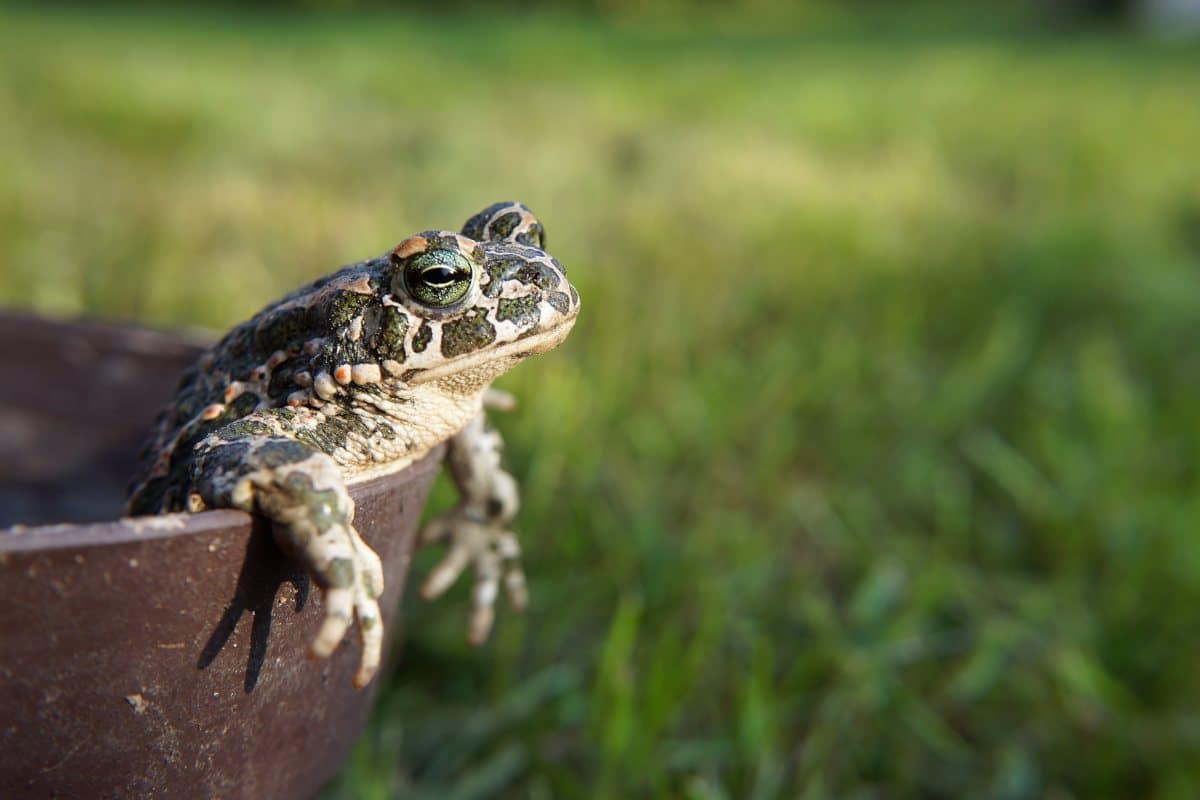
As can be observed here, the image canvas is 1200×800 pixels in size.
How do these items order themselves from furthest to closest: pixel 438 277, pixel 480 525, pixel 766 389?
pixel 766 389 < pixel 480 525 < pixel 438 277

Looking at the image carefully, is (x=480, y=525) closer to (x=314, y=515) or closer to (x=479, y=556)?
(x=479, y=556)

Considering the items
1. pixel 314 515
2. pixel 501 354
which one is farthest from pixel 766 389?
pixel 314 515

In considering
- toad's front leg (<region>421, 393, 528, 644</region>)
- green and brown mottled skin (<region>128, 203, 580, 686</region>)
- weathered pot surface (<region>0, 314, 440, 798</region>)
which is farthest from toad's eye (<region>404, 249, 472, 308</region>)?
toad's front leg (<region>421, 393, 528, 644</region>)

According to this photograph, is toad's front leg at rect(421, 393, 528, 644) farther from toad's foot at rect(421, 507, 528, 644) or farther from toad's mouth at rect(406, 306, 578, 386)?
toad's mouth at rect(406, 306, 578, 386)

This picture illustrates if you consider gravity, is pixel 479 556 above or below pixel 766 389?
above

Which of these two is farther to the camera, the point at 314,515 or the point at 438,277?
the point at 438,277

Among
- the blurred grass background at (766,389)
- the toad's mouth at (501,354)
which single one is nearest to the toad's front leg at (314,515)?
the toad's mouth at (501,354)
